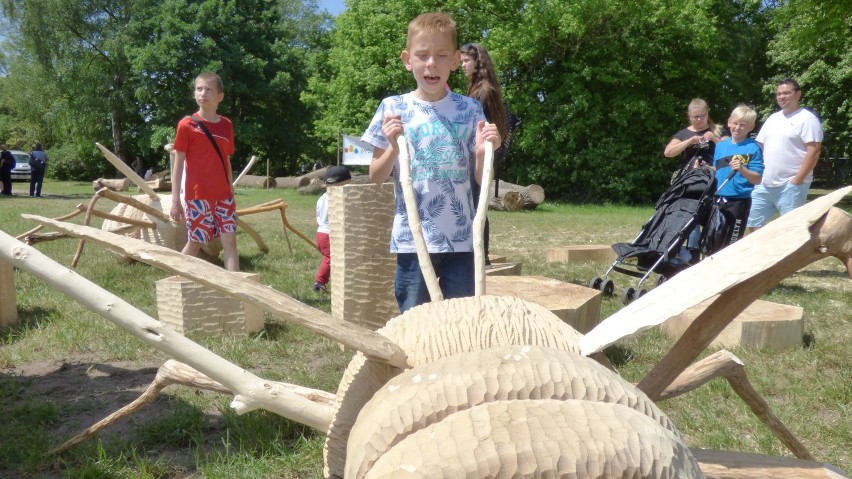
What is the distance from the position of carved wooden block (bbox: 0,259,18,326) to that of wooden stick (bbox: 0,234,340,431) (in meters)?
3.69

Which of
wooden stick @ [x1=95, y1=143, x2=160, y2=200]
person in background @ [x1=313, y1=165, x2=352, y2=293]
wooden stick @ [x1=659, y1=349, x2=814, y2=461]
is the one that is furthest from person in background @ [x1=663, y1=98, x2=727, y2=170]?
wooden stick @ [x1=659, y1=349, x2=814, y2=461]

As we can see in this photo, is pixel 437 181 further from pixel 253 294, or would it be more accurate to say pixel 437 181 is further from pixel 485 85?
pixel 485 85

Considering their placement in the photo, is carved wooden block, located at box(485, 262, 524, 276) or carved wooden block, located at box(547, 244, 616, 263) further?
carved wooden block, located at box(547, 244, 616, 263)

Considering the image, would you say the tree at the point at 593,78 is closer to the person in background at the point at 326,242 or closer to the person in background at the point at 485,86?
the person in background at the point at 326,242

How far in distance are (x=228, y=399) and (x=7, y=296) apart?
84.1 inches

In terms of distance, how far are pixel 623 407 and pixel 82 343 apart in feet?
12.7

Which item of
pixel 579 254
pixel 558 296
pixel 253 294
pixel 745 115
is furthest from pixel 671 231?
pixel 253 294

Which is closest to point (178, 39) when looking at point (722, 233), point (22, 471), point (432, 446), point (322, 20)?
point (322, 20)

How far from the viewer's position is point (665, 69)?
19797 mm

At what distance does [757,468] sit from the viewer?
1233 mm

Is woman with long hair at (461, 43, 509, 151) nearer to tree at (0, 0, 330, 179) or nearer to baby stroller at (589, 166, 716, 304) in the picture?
baby stroller at (589, 166, 716, 304)

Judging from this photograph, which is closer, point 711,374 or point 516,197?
point 711,374

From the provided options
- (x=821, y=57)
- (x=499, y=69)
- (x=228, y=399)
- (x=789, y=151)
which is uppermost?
(x=821, y=57)

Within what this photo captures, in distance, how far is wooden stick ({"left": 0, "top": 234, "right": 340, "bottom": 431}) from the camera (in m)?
1.08
